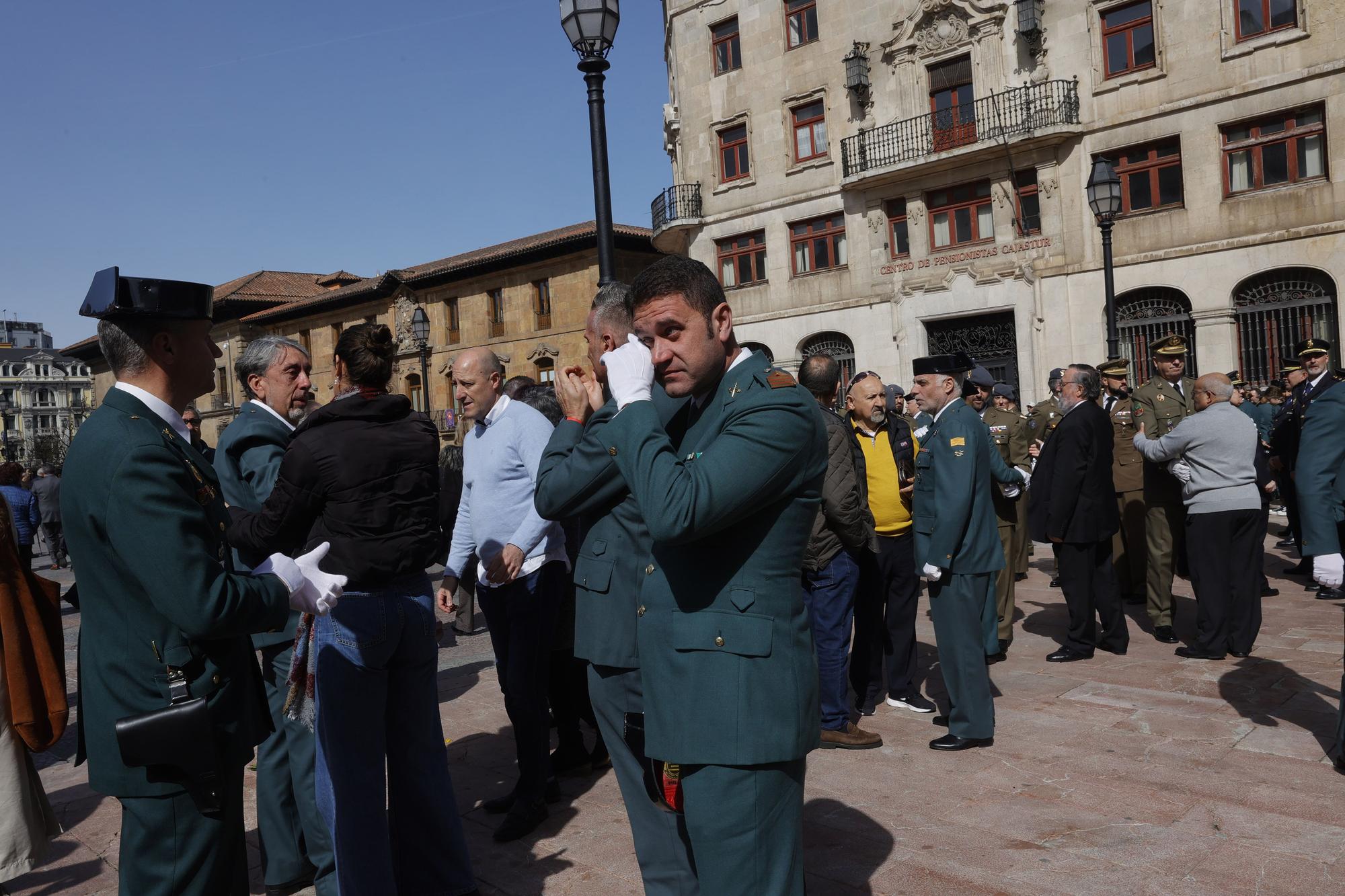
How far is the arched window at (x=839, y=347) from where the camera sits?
1026 inches

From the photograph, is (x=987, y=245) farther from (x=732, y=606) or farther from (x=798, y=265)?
(x=732, y=606)

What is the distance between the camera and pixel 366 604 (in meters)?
3.30

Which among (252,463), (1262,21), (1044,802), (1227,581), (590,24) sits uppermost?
(1262,21)

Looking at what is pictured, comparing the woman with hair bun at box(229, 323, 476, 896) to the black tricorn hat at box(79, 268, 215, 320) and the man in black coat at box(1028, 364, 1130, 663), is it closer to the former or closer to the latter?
the black tricorn hat at box(79, 268, 215, 320)

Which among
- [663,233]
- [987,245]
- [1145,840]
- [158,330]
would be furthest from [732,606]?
[663,233]

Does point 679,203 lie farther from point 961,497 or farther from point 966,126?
point 961,497

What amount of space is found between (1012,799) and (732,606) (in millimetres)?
2875

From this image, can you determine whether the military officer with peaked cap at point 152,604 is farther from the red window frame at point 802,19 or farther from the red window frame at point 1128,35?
the red window frame at point 802,19

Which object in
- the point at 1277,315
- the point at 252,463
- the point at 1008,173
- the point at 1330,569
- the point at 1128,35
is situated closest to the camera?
the point at 252,463

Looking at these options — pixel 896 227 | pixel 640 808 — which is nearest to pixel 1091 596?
pixel 640 808

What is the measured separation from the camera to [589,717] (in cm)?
545

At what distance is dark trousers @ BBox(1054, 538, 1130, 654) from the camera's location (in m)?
7.01

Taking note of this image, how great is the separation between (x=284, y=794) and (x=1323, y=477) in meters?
5.10

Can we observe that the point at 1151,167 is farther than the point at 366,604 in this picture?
Yes
